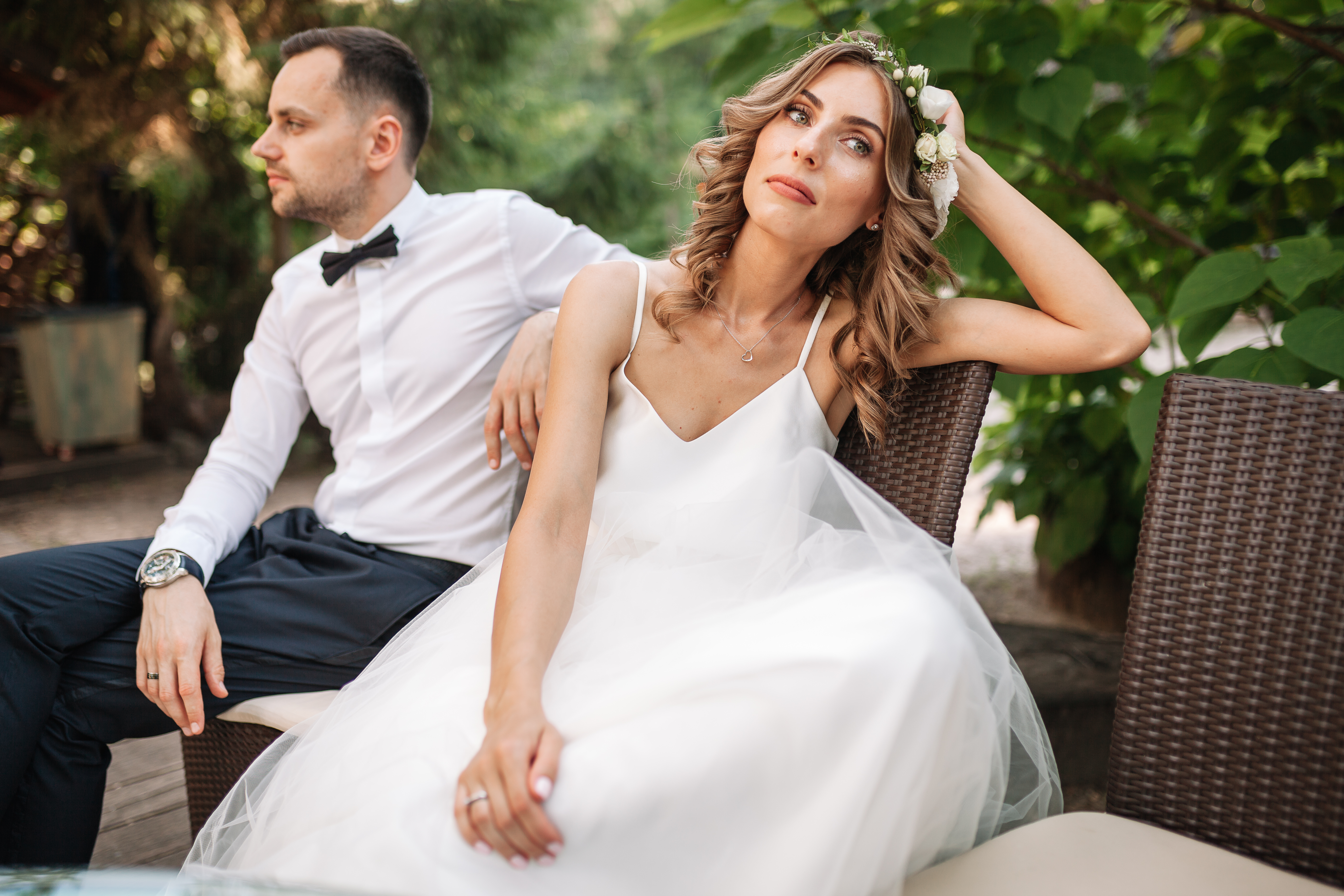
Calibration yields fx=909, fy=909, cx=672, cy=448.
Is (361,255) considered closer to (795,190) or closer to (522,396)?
(522,396)

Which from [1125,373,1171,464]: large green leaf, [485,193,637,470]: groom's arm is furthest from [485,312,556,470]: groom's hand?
[1125,373,1171,464]: large green leaf

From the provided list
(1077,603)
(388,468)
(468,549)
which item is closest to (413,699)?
(468,549)

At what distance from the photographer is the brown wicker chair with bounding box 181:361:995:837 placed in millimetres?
1580

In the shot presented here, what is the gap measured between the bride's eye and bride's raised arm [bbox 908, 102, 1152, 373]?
0.58 ft

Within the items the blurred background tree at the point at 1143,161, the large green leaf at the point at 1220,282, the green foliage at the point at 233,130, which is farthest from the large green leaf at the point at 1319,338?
the green foliage at the point at 233,130

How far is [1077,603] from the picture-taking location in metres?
4.05

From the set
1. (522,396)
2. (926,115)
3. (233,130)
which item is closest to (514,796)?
(522,396)

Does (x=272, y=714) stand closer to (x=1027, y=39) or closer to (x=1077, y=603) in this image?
(x=1027, y=39)

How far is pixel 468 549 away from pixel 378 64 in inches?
47.6

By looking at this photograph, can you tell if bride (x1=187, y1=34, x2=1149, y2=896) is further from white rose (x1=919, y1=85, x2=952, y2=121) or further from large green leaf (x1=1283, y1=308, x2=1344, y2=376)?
large green leaf (x1=1283, y1=308, x2=1344, y2=376)

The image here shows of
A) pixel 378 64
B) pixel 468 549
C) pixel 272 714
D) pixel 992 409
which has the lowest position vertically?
pixel 992 409

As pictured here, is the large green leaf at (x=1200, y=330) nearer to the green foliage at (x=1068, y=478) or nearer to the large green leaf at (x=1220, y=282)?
the large green leaf at (x=1220, y=282)

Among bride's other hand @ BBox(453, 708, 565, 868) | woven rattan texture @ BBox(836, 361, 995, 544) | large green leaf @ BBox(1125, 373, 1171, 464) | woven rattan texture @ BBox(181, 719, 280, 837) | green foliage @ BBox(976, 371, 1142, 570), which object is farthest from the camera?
green foliage @ BBox(976, 371, 1142, 570)

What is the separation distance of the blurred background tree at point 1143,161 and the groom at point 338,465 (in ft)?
2.46
